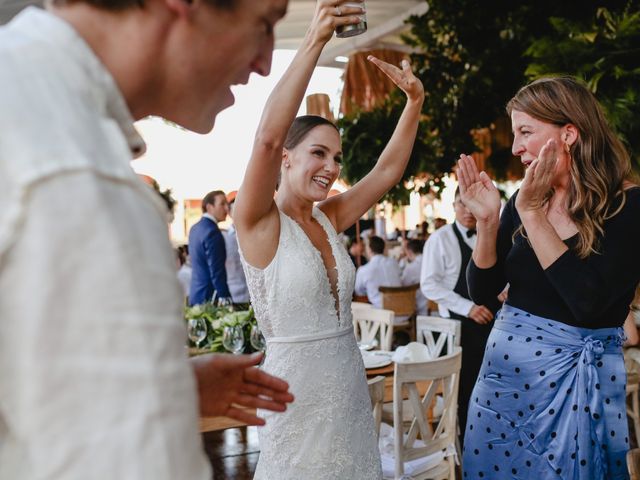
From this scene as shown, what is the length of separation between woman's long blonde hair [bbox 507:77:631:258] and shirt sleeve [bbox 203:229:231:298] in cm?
426

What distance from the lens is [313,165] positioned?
217cm

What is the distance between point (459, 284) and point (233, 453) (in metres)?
2.07

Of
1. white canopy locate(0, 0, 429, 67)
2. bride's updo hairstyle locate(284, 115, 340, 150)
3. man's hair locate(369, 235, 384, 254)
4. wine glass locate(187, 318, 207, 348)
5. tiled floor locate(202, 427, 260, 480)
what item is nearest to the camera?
bride's updo hairstyle locate(284, 115, 340, 150)

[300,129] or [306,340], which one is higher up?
[300,129]

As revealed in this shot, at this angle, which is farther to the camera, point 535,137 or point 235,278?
point 235,278

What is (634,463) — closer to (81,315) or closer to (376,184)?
(376,184)

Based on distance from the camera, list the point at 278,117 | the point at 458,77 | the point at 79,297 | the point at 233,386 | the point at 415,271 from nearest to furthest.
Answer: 1. the point at 79,297
2. the point at 233,386
3. the point at 278,117
4. the point at 458,77
5. the point at 415,271

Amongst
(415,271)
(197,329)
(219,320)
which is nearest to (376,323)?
(219,320)

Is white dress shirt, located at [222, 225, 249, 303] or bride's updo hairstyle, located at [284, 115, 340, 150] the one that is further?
white dress shirt, located at [222, 225, 249, 303]

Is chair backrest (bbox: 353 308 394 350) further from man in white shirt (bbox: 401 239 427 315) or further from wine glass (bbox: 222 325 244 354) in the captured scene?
man in white shirt (bbox: 401 239 427 315)

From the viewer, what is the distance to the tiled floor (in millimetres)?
4430

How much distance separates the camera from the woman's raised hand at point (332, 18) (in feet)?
5.17

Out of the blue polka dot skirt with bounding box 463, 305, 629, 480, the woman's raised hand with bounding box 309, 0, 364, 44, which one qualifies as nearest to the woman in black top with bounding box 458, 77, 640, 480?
the blue polka dot skirt with bounding box 463, 305, 629, 480

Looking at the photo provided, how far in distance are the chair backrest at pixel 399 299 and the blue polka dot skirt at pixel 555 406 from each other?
4.87 metres
